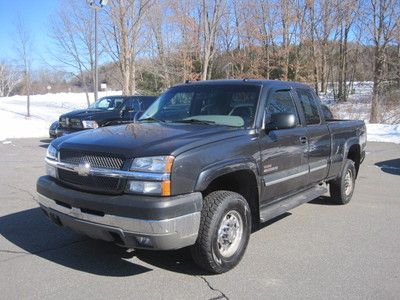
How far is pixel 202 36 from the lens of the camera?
106 ft

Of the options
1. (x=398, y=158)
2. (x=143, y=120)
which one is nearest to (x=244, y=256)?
(x=143, y=120)

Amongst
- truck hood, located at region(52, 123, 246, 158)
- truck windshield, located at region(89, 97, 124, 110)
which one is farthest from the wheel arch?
truck windshield, located at region(89, 97, 124, 110)

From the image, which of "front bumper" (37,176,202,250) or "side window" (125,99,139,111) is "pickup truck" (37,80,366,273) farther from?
"side window" (125,99,139,111)

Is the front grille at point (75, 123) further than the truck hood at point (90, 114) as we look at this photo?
No

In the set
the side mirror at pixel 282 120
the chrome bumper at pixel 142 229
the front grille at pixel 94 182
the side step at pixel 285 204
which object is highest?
the side mirror at pixel 282 120

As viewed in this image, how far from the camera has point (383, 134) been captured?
1777 cm

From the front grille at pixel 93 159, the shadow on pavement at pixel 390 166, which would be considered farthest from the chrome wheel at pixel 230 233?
the shadow on pavement at pixel 390 166

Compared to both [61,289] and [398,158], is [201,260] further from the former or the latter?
[398,158]

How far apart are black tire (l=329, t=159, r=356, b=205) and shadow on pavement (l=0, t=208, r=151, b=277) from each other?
12.1 ft

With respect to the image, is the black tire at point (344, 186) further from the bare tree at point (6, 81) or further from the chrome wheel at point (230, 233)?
the bare tree at point (6, 81)

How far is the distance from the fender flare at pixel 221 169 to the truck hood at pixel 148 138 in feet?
0.81

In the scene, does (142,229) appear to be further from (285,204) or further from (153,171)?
(285,204)

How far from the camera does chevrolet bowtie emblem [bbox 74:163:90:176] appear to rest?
4.16m

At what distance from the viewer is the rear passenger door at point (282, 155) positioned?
16.5ft
